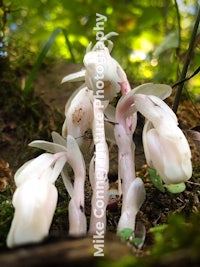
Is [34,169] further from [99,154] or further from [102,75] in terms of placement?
[102,75]

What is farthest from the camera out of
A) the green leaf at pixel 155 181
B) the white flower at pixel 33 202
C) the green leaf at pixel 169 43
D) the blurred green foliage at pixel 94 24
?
the blurred green foliage at pixel 94 24

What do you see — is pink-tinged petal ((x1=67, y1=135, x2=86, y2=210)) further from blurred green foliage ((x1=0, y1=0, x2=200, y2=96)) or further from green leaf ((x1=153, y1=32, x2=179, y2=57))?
blurred green foliage ((x1=0, y1=0, x2=200, y2=96))

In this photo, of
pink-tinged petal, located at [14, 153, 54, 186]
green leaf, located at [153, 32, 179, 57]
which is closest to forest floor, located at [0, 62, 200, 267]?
pink-tinged petal, located at [14, 153, 54, 186]

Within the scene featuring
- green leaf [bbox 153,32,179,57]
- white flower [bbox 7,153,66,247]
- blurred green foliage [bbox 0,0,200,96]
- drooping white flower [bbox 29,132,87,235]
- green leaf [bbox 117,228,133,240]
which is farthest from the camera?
blurred green foliage [bbox 0,0,200,96]

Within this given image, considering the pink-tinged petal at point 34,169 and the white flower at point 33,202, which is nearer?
the white flower at point 33,202

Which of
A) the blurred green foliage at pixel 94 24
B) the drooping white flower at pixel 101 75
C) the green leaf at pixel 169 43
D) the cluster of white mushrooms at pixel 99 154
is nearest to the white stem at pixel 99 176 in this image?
the cluster of white mushrooms at pixel 99 154

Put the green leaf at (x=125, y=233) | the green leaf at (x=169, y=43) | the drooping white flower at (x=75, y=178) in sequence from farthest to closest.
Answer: the green leaf at (x=169, y=43)
the drooping white flower at (x=75, y=178)
the green leaf at (x=125, y=233)

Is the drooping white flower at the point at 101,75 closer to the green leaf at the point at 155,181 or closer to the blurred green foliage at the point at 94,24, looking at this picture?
the green leaf at the point at 155,181

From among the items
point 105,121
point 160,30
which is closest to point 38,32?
point 160,30

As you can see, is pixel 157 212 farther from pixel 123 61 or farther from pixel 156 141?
pixel 123 61
